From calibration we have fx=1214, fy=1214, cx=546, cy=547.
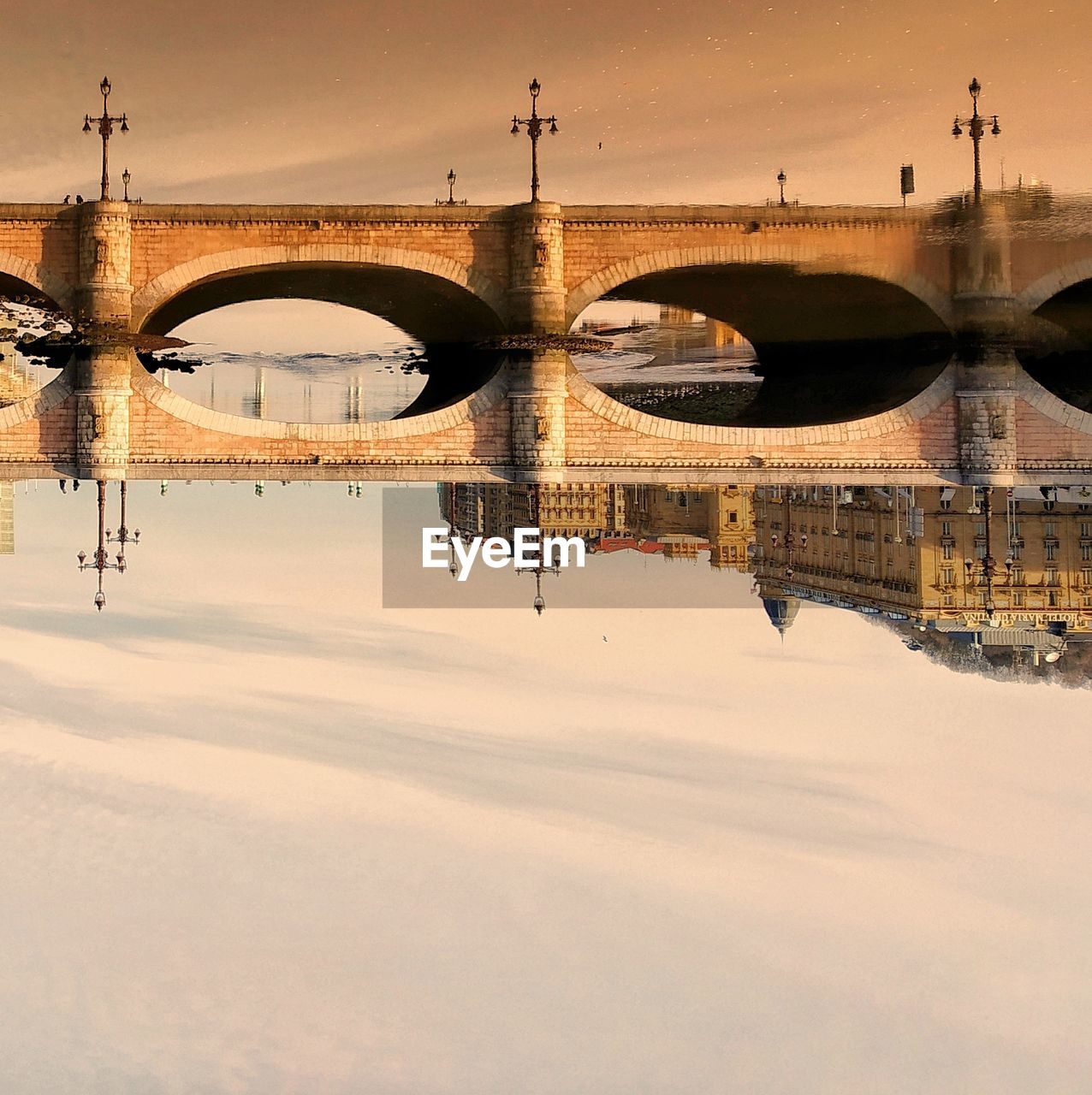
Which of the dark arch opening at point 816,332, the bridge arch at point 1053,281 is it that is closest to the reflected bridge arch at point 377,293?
the dark arch opening at point 816,332

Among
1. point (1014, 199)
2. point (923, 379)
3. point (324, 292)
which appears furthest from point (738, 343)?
point (324, 292)

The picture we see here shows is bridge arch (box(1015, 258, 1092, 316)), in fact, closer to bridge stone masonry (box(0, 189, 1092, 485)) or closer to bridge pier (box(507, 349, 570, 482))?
bridge stone masonry (box(0, 189, 1092, 485))

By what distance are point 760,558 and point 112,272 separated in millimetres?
37881

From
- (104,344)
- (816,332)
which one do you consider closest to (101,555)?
(104,344)

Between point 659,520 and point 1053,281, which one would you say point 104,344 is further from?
point 659,520

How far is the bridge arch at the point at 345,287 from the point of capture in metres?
37.9

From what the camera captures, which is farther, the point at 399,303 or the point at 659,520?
the point at 659,520

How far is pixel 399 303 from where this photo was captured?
146 ft

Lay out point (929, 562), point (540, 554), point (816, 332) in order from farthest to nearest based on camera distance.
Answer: point (929, 562), point (816, 332), point (540, 554)

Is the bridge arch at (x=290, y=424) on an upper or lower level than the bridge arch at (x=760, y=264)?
lower

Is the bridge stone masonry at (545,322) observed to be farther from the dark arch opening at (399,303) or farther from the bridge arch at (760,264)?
the dark arch opening at (399,303)

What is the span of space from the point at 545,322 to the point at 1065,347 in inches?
747

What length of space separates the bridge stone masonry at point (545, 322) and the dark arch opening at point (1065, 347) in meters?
3.52

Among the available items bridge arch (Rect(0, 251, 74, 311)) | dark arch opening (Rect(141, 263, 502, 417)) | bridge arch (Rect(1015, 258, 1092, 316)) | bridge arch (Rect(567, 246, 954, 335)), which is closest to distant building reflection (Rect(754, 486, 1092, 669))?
bridge arch (Rect(567, 246, 954, 335))
